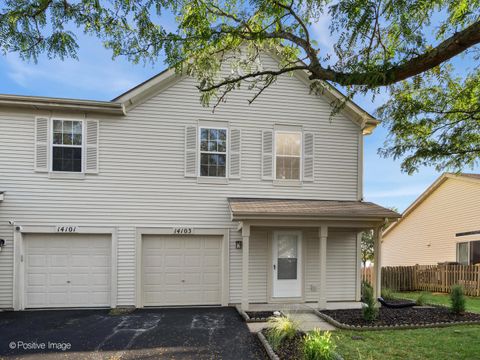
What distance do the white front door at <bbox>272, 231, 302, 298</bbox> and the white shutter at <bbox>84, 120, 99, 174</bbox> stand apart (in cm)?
581

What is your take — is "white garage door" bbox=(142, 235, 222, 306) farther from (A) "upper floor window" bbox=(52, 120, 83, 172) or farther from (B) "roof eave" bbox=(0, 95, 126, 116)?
(B) "roof eave" bbox=(0, 95, 126, 116)

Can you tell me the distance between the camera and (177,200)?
35.3ft

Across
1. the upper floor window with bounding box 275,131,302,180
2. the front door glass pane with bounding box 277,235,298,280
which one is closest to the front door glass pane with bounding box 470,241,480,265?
the front door glass pane with bounding box 277,235,298,280

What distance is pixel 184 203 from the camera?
10789 millimetres

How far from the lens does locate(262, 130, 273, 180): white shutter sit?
11.3m

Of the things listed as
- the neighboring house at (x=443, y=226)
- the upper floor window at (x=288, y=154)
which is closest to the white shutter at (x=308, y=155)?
the upper floor window at (x=288, y=154)

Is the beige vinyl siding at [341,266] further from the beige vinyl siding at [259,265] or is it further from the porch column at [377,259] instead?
the beige vinyl siding at [259,265]

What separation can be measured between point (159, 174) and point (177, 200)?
3.13ft

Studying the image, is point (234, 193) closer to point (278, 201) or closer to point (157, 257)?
point (278, 201)

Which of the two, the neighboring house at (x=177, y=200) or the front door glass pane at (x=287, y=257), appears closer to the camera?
the neighboring house at (x=177, y=200)

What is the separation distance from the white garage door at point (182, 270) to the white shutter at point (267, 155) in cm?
249

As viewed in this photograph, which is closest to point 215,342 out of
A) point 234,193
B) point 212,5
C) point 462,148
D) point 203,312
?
point 203,312

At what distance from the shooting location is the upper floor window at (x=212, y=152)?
36.1 ft

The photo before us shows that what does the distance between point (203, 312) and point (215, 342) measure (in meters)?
2.93
